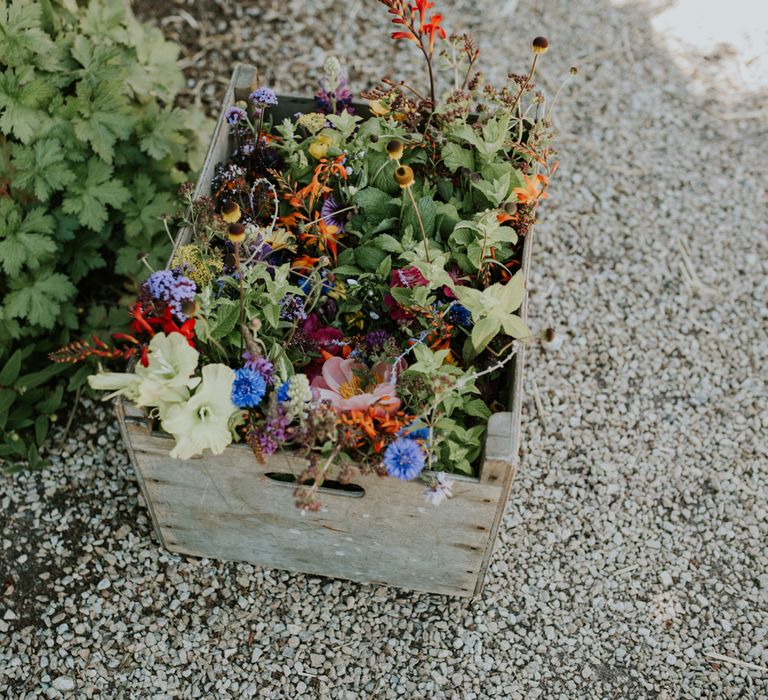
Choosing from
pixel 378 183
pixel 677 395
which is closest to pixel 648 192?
pixel 677 395

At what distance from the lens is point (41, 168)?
7.48ft

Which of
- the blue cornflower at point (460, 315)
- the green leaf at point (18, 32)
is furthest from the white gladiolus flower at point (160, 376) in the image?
the green leaf at point (18, 32)

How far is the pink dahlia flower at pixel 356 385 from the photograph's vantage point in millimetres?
1728

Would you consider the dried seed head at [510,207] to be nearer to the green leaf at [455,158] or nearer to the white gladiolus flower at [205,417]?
the green leaf at [455,158]

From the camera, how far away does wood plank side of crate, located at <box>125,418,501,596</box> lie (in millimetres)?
1802

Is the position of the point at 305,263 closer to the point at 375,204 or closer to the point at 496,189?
the point at 375,204

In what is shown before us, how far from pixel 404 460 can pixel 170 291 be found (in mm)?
615

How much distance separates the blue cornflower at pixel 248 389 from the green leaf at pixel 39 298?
100cm

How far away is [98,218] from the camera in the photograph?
2.37 meters

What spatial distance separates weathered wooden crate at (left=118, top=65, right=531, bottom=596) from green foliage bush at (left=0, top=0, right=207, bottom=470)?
41 cm

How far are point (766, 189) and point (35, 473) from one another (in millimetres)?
2929

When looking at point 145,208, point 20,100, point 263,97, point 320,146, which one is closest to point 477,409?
point 320,146

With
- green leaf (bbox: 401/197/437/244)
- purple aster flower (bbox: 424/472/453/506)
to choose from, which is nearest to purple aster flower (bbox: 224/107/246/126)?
green leaf (bbox: 401/197/437/244)

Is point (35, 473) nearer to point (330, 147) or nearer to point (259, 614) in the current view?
point (259, 614)
